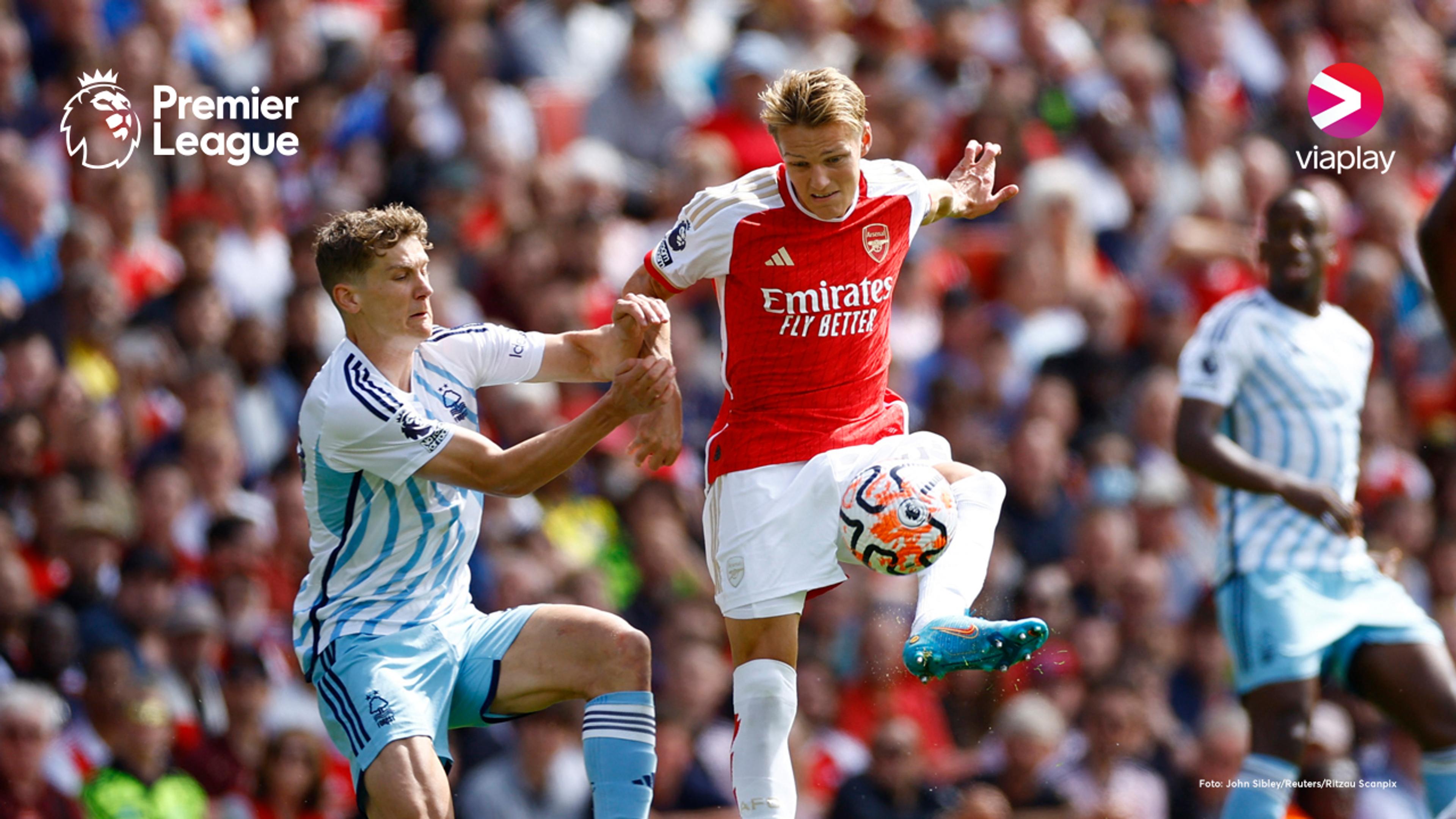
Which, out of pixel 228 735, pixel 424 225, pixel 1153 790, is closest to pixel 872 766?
pixel 1153 790

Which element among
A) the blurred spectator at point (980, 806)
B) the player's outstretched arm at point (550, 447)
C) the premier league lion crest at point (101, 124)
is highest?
the premier league lion crest at point (101, 124)

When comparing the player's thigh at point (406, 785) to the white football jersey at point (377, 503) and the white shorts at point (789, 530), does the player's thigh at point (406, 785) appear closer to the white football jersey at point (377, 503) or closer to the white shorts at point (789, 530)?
the white football jersey at point (377, 503)

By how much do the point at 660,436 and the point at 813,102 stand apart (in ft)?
4.19

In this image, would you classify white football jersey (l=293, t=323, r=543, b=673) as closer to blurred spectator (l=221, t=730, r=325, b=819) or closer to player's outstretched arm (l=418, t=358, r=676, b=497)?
player's outstretched arm (l=418, t=358, r=676, b=497)

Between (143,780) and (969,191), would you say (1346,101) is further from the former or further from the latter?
(143,780)

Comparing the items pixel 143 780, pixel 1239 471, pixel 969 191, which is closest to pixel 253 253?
pixel 143 780

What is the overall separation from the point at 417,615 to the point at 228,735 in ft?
9.40

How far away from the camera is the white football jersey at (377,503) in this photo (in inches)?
250

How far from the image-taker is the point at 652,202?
11.8 metres

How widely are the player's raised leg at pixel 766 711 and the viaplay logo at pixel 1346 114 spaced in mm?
8904

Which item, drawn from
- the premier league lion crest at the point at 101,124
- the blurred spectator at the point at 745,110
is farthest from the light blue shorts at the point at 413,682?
the blurred spectator at the point at 745,110

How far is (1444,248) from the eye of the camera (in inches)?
168

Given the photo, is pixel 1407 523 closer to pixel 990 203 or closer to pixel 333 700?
pixel 990 203

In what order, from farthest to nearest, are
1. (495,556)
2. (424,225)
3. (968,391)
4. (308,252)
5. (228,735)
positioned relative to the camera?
(968,391)
(308,252)
(495,556)
(228,735)
(424,225)
